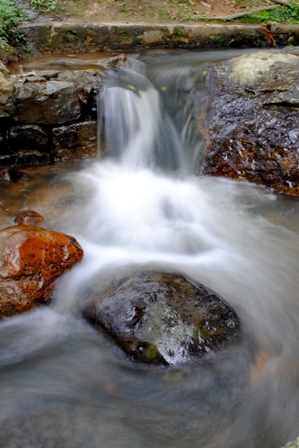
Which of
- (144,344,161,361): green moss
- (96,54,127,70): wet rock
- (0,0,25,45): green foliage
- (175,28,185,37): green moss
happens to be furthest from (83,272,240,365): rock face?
(175,28,185,37): green moss

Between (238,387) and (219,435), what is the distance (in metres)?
0.41

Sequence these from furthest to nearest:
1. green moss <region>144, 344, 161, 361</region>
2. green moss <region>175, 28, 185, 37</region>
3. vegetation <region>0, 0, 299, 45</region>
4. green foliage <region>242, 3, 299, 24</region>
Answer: green foliage <region>242, 3, 299, 24</region> → green moss <region>175, 28, 185, 37</region> → vegetation <region>0, 0, 299, 45</region> → green moss <region>144, 344, 161, 361</region>

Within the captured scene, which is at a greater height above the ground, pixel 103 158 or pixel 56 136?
pixel 56 136

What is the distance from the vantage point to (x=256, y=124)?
5.69 m

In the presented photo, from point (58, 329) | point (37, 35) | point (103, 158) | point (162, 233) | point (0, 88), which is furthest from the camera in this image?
point (37, 35)

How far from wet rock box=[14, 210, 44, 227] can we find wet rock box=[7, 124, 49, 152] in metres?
1.66

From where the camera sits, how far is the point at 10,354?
3.09m

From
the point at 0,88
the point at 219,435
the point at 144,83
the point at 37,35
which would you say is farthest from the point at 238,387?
the point at 37,35

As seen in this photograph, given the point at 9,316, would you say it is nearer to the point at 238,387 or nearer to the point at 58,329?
the point at 58,329

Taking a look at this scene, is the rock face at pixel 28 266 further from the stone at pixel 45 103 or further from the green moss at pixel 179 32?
the green moss at pixel 179 32

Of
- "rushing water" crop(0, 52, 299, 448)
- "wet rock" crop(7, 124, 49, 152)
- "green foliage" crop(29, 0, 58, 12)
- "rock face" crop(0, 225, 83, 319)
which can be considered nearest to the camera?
"rushing water" crop(0, 52, 299, 448)

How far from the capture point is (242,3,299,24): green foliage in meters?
9.59

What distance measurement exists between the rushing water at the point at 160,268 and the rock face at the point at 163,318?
0.36ft

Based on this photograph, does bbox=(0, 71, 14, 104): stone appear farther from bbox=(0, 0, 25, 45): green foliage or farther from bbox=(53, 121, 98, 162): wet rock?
bbox=(0, 0, 25, 45): green foliage
